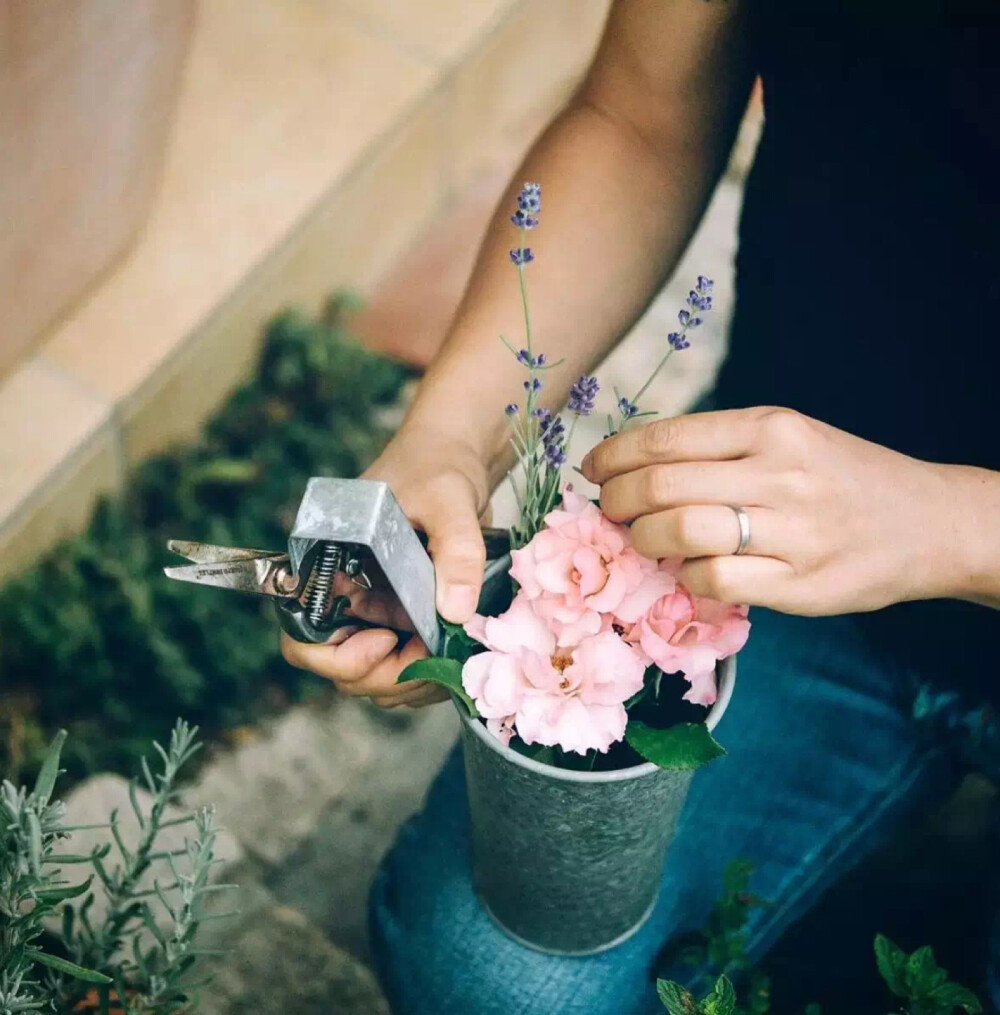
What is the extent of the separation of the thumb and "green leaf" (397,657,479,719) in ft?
0.18

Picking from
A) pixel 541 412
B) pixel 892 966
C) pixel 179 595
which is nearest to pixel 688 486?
pixel 541 412

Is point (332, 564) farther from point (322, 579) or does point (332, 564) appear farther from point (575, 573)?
point (575, 573)

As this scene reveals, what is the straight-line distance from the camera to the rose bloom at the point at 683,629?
89 centimetres

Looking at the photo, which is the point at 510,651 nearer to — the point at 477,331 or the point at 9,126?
the point at 477,331

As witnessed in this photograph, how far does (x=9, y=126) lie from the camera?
1.56 metres

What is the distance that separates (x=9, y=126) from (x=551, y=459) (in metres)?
1.04

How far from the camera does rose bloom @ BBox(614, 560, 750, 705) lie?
885mm

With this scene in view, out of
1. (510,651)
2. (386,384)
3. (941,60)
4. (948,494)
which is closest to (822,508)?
(948,494)

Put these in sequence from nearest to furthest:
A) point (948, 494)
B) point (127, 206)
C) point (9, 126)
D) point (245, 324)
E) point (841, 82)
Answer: point (948, 494) → point (841, 82) → point (9, 126) → point (127, 206) → point (245, 324)

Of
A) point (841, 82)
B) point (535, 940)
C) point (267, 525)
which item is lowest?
point (267, 525)

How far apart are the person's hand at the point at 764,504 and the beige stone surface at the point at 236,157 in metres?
1.23

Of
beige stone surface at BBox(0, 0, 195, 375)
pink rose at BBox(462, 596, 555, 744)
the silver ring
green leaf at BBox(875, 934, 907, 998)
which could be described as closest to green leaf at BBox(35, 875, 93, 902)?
pink rose at BBox(462, 596, 555, 744)

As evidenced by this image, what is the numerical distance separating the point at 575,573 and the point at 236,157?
63.1 inches

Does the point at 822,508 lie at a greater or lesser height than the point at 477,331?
greater
